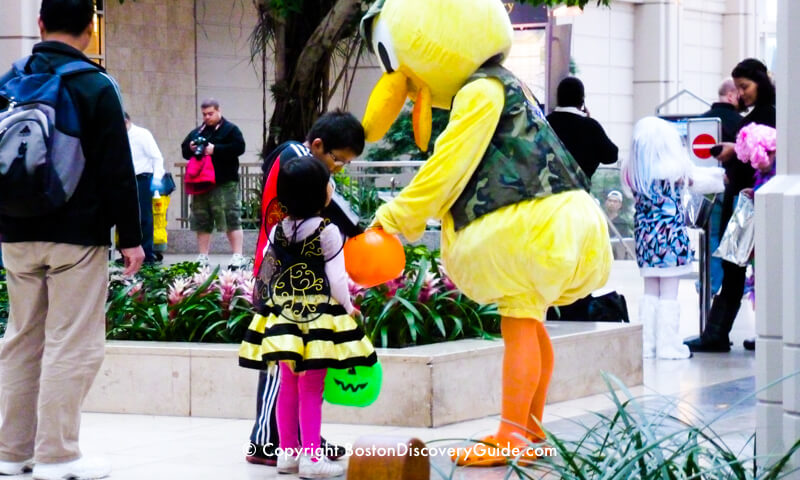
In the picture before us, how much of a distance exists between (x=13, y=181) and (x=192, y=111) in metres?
17.7

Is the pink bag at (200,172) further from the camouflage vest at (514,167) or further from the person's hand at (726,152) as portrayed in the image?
the camouflage vest at (514,167)

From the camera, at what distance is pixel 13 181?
18.7ft

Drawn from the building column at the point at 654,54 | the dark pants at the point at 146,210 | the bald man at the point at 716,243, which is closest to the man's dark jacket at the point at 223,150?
the dark pants at the point at 146,210

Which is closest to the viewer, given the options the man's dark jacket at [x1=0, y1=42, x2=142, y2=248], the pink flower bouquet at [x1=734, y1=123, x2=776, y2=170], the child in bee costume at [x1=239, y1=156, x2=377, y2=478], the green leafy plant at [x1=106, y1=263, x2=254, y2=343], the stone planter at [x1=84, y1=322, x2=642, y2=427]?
the man's dark jacket at [x1=0, y1=42, x2=142, y2=248]

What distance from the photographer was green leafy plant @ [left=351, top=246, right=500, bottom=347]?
7.85 meters

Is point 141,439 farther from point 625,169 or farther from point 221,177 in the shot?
point 221,177

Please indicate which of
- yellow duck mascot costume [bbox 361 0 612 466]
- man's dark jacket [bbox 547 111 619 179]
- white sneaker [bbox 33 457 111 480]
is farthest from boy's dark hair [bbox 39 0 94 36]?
man's dark jacket [bbox 547 111 619 179]

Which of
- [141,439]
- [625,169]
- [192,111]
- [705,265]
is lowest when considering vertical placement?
[141,439]

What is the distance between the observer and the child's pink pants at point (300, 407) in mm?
6066

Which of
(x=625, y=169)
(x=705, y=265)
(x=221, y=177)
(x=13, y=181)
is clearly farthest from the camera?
(x=221, y=177)

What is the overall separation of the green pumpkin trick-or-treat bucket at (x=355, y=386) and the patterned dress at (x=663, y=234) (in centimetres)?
425

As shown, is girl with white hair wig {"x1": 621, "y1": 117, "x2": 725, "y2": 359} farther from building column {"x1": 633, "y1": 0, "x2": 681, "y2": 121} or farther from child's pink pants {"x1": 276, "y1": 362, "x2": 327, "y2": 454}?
building column {"x1": 633, "y1": 0, "x2": 681, "y2": 121}

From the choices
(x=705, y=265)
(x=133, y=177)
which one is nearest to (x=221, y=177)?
(x=705, y=265)

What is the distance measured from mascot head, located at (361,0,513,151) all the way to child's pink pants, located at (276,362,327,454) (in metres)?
1.21
